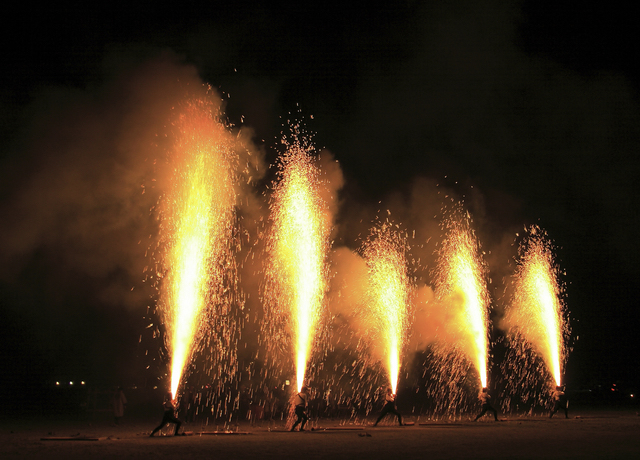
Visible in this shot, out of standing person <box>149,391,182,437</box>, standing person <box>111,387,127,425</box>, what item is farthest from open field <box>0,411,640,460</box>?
standing person <box>111,387,127,425</box>

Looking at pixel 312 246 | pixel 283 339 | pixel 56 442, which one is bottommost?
pixel 56 442

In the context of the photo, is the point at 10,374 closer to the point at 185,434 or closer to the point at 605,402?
the point at 185,434

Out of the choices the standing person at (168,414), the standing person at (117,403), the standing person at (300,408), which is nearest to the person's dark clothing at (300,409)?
the standing person at (300,408)

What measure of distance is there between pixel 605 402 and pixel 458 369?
8644 mm

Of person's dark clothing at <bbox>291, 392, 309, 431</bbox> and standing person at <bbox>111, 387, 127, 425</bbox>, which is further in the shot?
standing person at <bbox>111, 387, 127, 425</bbox>

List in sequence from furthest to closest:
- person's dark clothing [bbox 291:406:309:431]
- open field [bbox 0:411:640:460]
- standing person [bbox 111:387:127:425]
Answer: standing person [bbox 111:387:127:425]
person's dark clothing [bbox 291:406:309:431]
open field [bbox 0:411:640:460]

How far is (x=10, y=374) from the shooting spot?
2727 cm

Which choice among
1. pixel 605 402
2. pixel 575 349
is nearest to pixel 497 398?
pixel 605 402

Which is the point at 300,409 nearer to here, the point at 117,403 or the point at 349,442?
the point at 349,442

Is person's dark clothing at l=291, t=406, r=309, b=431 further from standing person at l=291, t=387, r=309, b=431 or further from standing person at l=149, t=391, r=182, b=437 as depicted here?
standing person at l=149, t=391, r=182, b=437

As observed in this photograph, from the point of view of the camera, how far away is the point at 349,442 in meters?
13.5

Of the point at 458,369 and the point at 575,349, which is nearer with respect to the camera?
the point at 458,369

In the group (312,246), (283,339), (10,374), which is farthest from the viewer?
(283,339)

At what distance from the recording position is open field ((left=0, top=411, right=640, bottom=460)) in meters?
11.3
